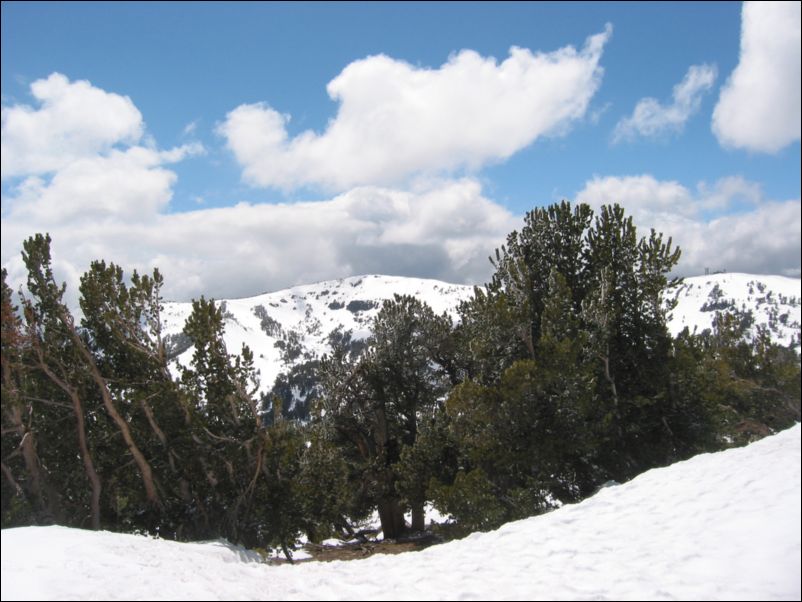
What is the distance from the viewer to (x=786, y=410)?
93.1ft

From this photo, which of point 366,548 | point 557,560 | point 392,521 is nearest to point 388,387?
point 392,521

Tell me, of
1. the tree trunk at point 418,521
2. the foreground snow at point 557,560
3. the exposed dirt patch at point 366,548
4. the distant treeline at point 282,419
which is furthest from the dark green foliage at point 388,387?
the foreground snow at point 557,560

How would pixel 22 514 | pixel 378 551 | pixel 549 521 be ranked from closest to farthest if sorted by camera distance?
pixel 549 521, pixel 22 514, pixel 378 551

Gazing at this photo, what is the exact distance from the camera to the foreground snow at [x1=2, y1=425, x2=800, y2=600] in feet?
27.8

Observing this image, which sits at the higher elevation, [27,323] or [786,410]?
[27,323]

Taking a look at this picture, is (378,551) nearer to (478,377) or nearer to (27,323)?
(478,377)

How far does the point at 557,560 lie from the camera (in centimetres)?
1014

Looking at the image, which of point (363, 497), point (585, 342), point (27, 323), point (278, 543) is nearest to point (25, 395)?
point (27, 323)

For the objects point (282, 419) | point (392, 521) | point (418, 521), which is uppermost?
point (282, 419)

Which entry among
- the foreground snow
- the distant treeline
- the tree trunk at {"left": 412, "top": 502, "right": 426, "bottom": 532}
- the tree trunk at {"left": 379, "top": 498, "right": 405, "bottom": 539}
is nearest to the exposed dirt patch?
the tree trunk at {"left": 412, "top": 502, "right": 426, "bottom": 532}

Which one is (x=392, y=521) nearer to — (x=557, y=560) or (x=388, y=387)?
(x=388, y=387)

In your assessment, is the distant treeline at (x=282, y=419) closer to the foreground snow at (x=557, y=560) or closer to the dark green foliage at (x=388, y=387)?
the dark green foliage at (x=388, y=387)

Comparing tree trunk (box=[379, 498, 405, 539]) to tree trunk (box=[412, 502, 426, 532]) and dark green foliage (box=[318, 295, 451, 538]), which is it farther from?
tree trunk (box=[412, 502, 426, 532])

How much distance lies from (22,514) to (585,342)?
19.2 meters
